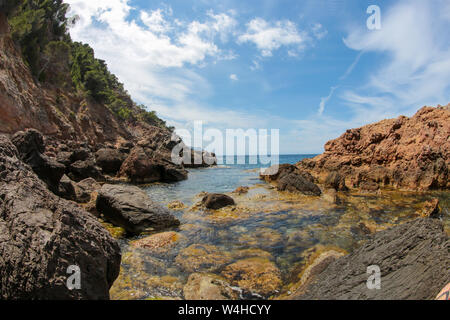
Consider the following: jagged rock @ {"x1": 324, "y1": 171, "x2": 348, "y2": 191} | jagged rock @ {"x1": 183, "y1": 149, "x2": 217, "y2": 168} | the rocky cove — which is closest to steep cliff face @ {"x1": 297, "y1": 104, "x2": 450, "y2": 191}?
the rocky cove

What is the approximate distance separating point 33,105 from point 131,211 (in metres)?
21.4

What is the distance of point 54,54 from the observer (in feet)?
103

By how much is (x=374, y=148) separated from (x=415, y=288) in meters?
23.1

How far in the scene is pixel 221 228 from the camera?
9.13 meters

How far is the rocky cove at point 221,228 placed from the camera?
325 centimetres

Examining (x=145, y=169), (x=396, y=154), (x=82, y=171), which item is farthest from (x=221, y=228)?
(x=396, y=154)

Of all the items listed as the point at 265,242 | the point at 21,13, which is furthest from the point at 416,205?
the point at 21,13

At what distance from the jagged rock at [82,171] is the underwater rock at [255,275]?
1729 cm

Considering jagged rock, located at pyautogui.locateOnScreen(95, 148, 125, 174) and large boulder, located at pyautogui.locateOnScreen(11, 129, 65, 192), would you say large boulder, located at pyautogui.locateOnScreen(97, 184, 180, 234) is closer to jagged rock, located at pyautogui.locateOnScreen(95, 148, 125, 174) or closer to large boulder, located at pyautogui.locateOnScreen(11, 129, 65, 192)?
large boulder, located at pyautogui.locateOnScreen(11, 129, 65, 192)

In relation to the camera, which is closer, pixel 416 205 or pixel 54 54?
pixel 416 205

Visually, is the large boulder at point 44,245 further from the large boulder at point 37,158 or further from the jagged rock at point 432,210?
the jagged rock at point 432,210

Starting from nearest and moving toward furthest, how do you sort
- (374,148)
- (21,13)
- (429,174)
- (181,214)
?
(181,214)
(429,174)
(374,148)
(21,13)
